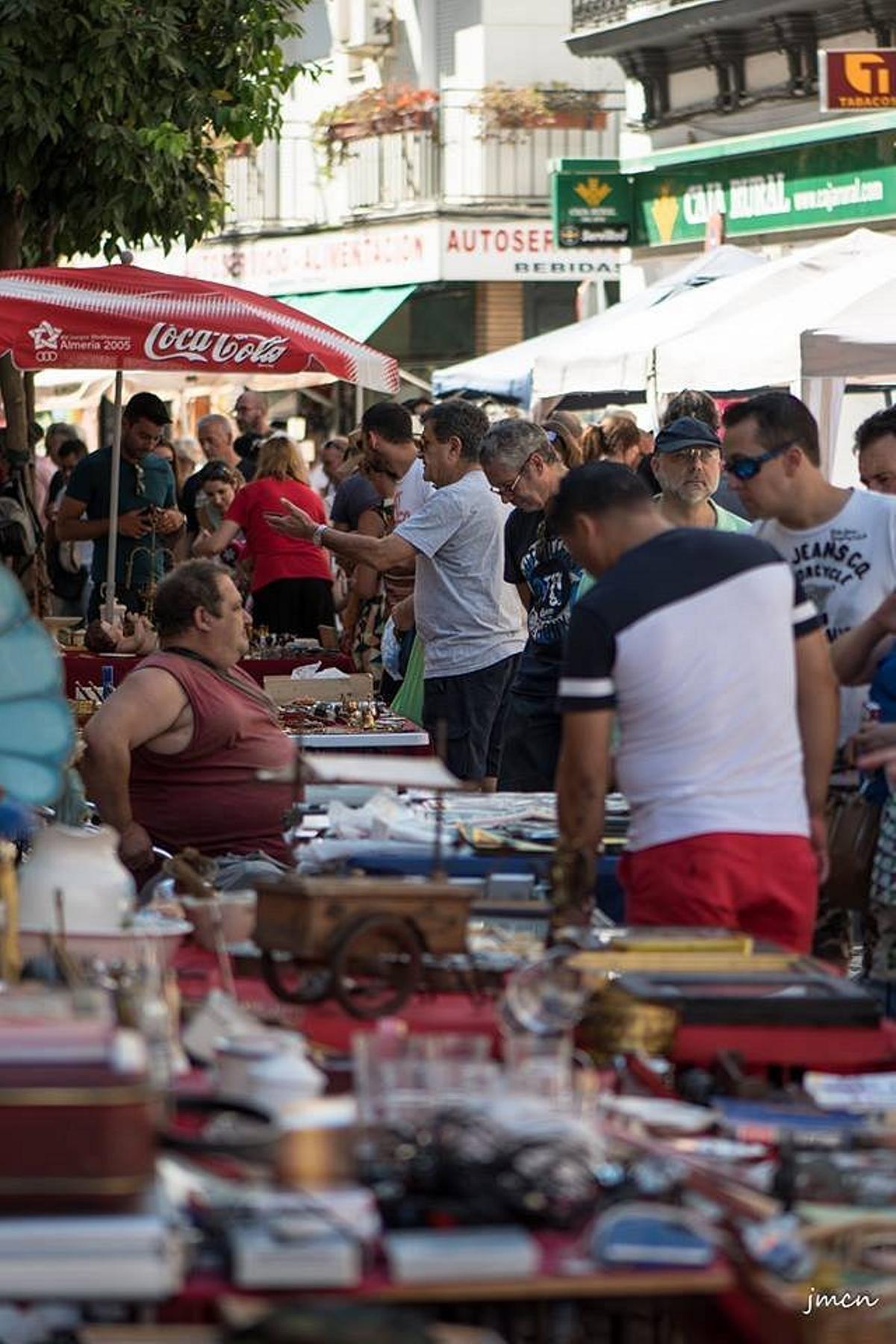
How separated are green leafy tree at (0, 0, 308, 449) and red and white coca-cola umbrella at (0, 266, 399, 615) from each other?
101 inches

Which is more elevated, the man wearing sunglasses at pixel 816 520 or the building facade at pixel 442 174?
the building facade at pixel 442 174

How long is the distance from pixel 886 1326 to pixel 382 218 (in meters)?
31.3

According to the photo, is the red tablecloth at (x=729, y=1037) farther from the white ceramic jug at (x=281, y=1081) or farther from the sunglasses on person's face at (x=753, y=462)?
the sunglasses on person's face at (x=753, y=462)

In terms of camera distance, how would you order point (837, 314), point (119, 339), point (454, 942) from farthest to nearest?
1. point (837, 314)
2. point (119, 339)
3. point (454, 942)

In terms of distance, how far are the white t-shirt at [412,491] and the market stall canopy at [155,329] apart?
0.85m

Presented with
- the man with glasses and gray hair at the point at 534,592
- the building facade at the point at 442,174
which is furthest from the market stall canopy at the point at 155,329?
the building facade at the point at 442,174

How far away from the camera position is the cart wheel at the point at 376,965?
443 cm

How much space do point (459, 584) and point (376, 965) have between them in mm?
5305

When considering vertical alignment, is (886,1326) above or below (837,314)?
below

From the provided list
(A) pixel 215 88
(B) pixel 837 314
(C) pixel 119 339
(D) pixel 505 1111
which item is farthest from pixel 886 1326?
(A) pixel 215 88

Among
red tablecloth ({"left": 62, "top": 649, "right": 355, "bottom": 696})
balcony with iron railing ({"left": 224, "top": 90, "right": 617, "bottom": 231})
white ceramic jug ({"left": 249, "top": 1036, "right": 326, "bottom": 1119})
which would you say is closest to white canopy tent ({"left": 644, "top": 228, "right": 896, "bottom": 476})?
red tablecloth ({"left": 62, "top": 649, "right": 355, "bottom": 696})

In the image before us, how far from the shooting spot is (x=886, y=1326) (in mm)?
3371

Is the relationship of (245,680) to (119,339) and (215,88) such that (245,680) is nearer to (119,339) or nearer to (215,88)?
(119,339)

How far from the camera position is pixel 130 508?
13.2 metres
